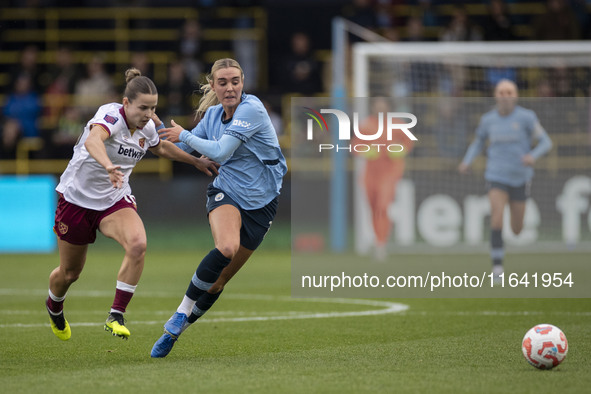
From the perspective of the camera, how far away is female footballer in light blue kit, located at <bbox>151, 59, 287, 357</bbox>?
7.09 m

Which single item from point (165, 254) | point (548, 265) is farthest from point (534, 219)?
point (165, 254)

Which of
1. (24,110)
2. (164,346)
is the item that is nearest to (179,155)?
(164,346)

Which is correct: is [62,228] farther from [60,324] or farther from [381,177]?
[381,177]

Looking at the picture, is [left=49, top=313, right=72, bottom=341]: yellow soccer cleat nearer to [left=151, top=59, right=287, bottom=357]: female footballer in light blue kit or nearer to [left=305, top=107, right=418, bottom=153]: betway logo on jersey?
[left=151, top=59, right=287, bottom=357]: female footballer in light blue kit

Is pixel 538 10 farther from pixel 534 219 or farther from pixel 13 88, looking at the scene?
pixel 13 88

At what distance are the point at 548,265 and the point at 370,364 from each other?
837 centimetres

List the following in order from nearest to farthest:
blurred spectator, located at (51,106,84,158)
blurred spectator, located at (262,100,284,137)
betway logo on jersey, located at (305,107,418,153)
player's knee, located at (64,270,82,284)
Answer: player's knee, located at (64,270,82,284) < betway logo on jersey, located at (305,107,418,153) < blurred spectator, located at (262,100,284,137) < blurred spectator, located at (51,106,84,158)

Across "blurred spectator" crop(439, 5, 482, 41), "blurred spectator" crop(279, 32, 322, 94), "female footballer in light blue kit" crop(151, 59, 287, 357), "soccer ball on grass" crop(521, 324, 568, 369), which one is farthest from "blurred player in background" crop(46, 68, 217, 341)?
"blurred spectator" crop(439, 5, 482, 41)

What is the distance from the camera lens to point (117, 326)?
Answer: 7004mm

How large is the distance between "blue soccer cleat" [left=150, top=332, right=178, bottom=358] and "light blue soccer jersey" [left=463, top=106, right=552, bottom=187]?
636 centimetres

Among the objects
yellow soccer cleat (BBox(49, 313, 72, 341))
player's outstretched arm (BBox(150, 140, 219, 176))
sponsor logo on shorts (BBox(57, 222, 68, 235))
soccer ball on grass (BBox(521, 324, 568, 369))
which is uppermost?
player's outstretched arm (BBox(150, 140, 219, 176))

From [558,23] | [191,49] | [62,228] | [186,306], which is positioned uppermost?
[558,23]

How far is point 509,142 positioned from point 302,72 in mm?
→ 7906

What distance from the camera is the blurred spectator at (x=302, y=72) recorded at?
19719 millimetres
